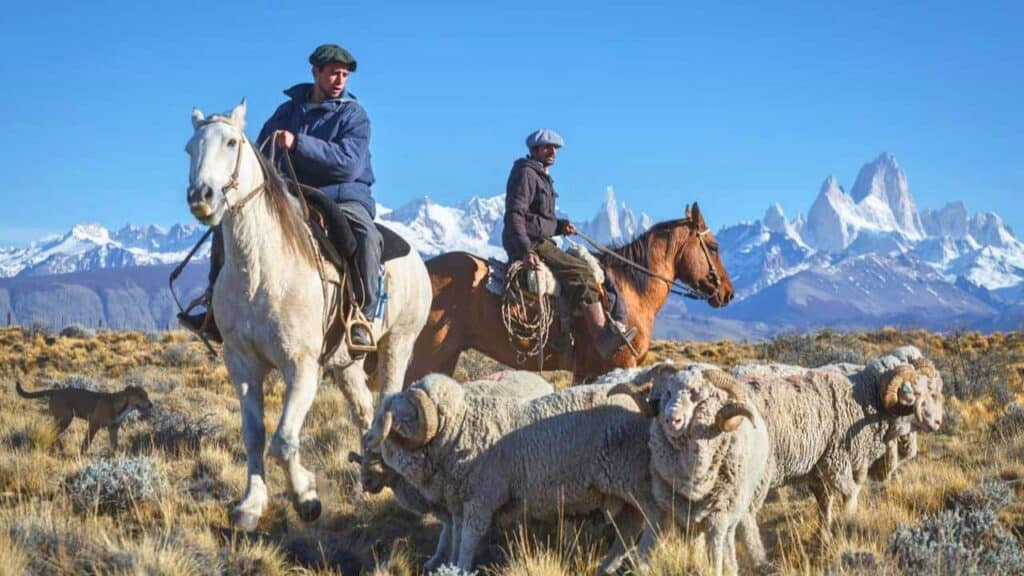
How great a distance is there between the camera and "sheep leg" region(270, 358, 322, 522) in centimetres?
677

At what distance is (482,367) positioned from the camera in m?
18.4

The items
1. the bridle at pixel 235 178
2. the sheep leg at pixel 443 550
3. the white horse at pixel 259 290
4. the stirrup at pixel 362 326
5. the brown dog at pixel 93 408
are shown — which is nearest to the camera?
the sheep leg at pixel 443 550

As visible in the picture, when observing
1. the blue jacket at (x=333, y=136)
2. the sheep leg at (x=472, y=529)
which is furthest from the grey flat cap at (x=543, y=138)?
the sheep leg at (x=472, y=529)

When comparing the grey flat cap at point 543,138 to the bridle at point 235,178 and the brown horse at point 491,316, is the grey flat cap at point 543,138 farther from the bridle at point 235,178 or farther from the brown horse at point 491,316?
the bridle at point 235,178

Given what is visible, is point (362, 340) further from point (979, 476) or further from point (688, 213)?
point (688, 213)

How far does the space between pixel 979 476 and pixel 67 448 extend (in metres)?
8.45

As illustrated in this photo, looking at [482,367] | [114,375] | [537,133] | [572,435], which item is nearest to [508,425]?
[572,435]

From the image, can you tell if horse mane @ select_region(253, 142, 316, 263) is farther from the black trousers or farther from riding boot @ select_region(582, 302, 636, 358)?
riding boot @ select_region(582, 302, 636, 358)

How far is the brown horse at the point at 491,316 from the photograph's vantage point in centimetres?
1125

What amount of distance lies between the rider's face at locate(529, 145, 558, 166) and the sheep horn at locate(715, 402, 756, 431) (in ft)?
19.3

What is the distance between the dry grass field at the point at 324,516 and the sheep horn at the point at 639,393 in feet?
2.62

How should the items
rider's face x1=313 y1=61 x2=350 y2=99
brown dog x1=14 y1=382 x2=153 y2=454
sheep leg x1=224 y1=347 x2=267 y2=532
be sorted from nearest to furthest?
sheep leg x1=224 y1=347 x2=267 y2=532, rider's face x1=313 y1=61 x2=350 y2=99, brown dog x1=14 y1=382 x2=153 y2=454

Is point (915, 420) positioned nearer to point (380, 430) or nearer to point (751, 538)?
point (751, 538)

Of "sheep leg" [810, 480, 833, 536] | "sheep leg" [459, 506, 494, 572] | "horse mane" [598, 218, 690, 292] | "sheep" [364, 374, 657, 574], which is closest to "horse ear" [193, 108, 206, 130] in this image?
"sheep" [364, 374, 657, 574]
